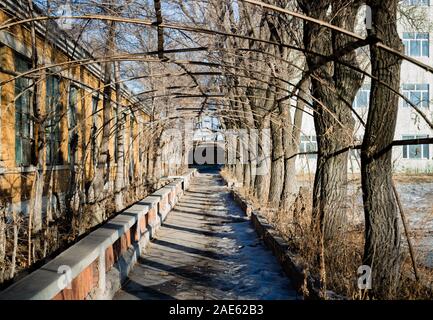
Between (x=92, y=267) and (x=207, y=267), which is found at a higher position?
(x=92, y=267)

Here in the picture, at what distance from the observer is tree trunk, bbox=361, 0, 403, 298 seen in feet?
15.3

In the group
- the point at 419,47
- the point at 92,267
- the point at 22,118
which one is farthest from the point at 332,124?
the point at 419,47

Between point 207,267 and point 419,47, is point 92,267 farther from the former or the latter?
point 419,47

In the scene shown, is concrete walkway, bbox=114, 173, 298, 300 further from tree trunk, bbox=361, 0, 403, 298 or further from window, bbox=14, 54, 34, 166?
window, bbox=14, 54, 34, 166

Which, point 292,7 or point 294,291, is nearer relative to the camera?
point 294,291

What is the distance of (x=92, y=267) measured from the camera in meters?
5.04

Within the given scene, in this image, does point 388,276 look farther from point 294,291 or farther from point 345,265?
point 294,291

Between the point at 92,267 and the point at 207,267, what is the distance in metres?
2.68

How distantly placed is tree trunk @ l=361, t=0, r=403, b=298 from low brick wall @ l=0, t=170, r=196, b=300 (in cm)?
295

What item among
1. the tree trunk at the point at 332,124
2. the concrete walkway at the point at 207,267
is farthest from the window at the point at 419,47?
the tree trunk at the point at 332,124

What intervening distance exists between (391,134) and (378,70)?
70cm

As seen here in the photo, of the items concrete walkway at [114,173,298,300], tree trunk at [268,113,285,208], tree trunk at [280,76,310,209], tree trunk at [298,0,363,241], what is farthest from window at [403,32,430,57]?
tree trunk at [298,0,363,241]
